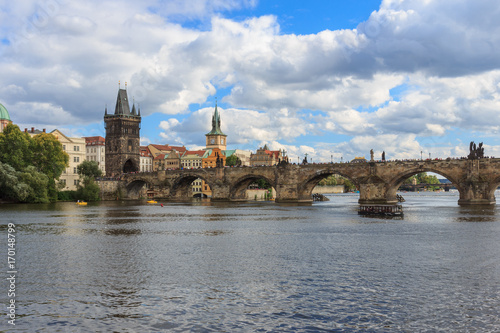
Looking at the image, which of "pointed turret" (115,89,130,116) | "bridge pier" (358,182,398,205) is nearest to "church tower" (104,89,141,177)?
"pointed turret" (115,89,130,116)

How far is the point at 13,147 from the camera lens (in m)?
85.3

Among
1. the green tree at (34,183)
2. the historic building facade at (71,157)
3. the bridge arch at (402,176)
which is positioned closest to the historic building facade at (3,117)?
the historic building facade at (71,157)

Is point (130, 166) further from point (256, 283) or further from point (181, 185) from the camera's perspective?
point (256, 283)

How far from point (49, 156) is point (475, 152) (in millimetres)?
72561

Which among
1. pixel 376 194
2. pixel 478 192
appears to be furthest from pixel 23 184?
pixel 478 192

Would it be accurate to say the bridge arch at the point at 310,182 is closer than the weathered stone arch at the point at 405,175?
No

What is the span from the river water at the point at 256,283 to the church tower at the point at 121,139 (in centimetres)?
10491

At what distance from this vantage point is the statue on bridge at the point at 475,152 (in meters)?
75.4

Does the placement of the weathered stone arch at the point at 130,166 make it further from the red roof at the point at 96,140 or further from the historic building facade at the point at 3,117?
the historic building facade at the point at 3,117

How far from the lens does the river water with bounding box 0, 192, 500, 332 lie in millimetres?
15938

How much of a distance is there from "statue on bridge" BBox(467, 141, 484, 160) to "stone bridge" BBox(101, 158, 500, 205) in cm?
88

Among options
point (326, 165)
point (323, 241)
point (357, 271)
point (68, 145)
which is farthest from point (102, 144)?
point (357, 271)

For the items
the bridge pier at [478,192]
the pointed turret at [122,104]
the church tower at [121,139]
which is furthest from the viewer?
the pointed turret at [122,104]

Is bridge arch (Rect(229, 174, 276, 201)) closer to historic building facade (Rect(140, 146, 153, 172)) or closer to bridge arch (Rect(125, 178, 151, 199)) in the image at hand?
bridge arch (Rect(125, 178, 151, 199))
